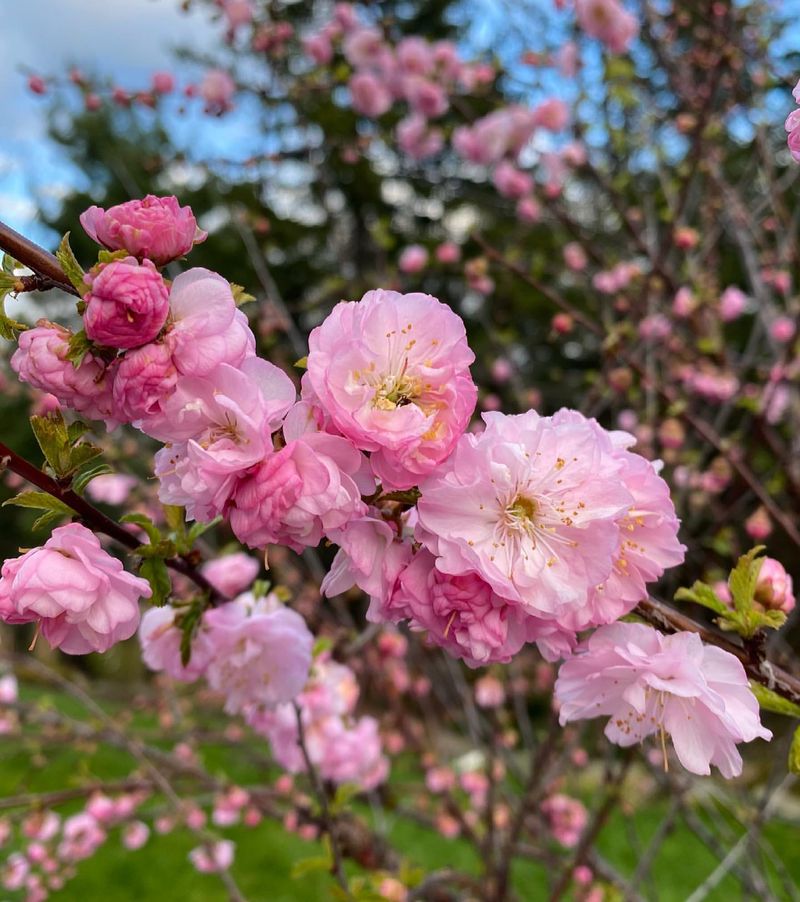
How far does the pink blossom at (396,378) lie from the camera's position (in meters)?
0.61

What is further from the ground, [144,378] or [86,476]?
[144,378]

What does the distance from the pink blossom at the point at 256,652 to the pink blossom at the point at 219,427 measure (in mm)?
441

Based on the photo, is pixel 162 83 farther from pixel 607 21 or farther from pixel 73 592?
pixel 73 592

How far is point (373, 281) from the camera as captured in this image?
142 inches

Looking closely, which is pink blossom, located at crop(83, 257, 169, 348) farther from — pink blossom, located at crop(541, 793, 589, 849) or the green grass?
the green grass

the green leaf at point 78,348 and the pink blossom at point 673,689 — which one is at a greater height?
the green leaf at point 78,348

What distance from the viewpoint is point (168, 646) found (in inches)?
42.5

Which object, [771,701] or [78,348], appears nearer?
[78,348]

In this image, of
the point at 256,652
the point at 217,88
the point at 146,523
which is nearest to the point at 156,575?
the point at 146,523

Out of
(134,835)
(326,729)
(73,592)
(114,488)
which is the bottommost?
(134,835)

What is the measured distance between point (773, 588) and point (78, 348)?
0.72m

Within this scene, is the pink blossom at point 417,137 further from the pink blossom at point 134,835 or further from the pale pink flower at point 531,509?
the pink blossom at point 134,835

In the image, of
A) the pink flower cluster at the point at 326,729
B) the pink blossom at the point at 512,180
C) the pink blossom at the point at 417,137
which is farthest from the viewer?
the pink blossom at the point at 417,137

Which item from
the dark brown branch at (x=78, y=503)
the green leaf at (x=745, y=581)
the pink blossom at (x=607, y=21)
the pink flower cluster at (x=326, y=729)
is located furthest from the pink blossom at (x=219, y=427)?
the pink blossom at (x=607, y=21)
